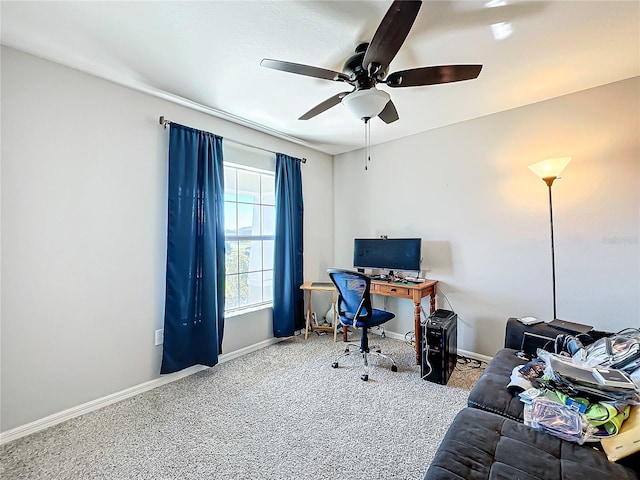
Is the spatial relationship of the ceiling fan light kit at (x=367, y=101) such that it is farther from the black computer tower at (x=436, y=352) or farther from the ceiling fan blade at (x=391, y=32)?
the black computer tower at (x=436, y=352)

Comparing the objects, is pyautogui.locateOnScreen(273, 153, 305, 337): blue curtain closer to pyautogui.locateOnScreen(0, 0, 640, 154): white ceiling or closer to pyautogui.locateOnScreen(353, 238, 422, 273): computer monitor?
pyautogui.locateOnScreen(353, 238, 422, 273): computer monitor

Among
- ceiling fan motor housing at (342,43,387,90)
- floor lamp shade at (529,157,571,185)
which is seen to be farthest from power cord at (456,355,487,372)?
ceiling fan motor housing at (342,43,387,90)

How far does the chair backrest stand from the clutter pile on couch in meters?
1.15

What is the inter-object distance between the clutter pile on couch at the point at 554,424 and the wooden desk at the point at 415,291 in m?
1.14

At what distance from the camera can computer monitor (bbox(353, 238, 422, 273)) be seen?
10.8 ft

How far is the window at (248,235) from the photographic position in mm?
3236

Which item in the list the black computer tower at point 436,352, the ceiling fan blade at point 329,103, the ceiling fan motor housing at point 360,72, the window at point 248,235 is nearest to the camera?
the ceiling fan motor housing at point 360,72

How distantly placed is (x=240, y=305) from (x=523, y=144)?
338cm

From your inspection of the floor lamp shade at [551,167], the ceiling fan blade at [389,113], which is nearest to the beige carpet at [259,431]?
the floor lamp shade at [551,167]

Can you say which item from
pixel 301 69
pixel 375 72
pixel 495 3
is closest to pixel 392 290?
pixel 375 72

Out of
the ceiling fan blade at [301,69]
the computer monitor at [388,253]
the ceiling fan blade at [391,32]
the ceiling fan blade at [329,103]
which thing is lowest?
the computer monitor at [388,253]

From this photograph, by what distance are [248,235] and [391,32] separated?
8.39ft

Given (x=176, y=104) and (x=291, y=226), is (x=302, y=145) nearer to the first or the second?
(x=291, y=226)

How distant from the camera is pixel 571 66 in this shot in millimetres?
2107
